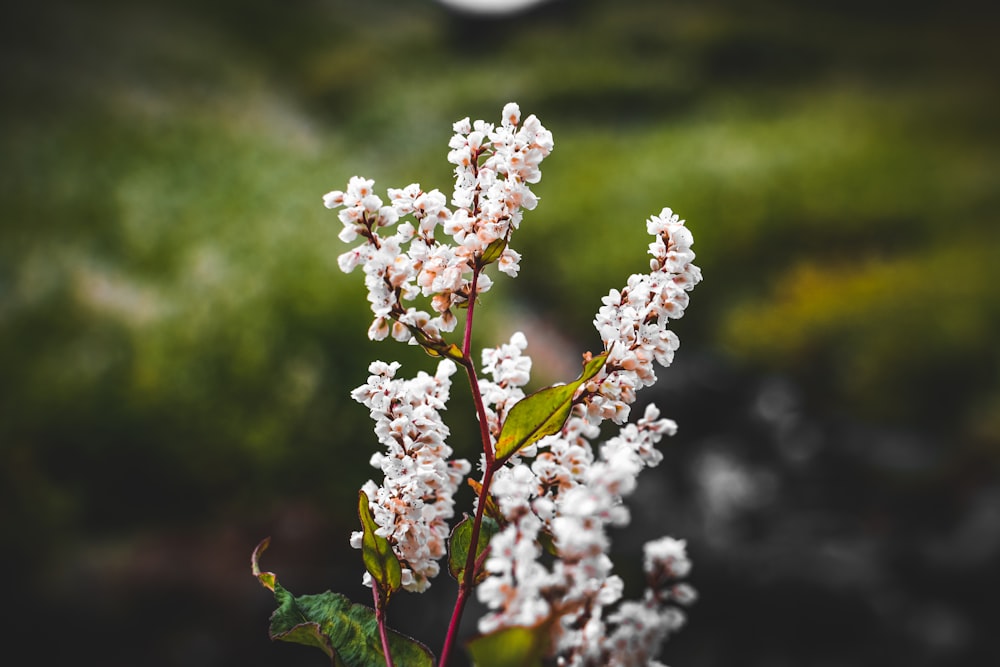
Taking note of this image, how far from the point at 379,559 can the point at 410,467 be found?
8 centimetres

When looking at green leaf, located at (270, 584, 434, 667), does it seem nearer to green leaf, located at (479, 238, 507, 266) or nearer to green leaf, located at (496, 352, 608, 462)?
green leaf, located at (496, 352, 608, 462)

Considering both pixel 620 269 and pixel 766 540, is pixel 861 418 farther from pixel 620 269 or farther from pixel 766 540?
pixel 620 269

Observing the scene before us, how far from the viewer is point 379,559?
2.18ft

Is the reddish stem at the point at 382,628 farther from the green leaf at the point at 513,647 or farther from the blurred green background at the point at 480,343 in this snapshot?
the blurred green background at the point at 480,343

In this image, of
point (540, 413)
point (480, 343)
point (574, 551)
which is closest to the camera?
point (574, 551)

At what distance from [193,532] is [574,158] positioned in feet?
20.1

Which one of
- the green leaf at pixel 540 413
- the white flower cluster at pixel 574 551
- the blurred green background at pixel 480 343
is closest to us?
the white flower cluster at pixel 574 551

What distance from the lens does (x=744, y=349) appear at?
463 cm

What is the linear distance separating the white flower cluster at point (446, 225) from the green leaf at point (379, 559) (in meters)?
A: 0.16

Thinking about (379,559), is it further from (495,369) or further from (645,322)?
(645,322)

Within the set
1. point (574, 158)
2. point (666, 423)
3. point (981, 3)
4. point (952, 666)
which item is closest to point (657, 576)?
point (666, 423)

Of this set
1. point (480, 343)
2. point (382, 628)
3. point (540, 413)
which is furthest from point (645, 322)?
point (480, 343)

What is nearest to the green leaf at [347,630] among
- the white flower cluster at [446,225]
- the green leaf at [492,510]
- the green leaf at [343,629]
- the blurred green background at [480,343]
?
the green leaf at [343,629]

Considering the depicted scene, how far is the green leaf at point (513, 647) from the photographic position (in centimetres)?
51
